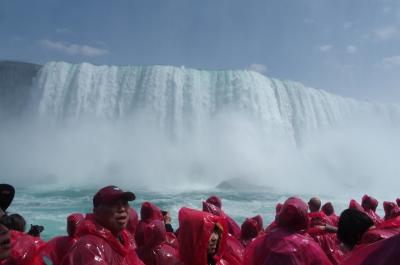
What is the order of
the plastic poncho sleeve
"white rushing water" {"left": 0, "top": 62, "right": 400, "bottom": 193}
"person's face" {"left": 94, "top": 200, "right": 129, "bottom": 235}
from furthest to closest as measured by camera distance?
"white rushing water" {"left": 0, "top": 62, "right": 400, "bottom": 193}, "person's face" {"left": 94, "top": 200, "right": 129, "bottom": 235}, the plastic poncho sleeve

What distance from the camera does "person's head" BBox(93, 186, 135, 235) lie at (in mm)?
2094

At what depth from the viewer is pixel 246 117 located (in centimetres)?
2759

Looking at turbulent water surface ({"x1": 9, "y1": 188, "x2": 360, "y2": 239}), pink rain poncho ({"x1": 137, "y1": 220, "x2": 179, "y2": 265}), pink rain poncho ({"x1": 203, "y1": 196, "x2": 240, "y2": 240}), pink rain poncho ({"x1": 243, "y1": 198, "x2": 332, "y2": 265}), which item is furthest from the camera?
turbulent water surface ({"x1": 9, "y1": 188, "x2": 360, "y2": 239})

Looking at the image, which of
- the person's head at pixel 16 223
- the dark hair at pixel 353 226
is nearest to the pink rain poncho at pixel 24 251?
the person's head at pixel 16 223

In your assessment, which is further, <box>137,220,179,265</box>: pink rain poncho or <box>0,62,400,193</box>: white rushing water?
<box>0,62,400,193</box>: white rushing water

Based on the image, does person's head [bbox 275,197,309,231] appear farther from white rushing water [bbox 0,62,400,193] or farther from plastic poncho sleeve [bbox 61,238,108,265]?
white rushing water [bbox 0,62,400,193]

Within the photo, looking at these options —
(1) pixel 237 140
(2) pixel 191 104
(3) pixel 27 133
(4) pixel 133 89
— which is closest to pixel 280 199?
(1) pixel 237 140

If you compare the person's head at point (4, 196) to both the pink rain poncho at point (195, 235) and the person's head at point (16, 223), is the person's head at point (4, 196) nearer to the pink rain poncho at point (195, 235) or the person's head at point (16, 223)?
the person's head at point (16, 223)

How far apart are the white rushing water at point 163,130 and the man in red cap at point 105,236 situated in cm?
2331

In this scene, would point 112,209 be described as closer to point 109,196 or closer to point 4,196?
point 109,196

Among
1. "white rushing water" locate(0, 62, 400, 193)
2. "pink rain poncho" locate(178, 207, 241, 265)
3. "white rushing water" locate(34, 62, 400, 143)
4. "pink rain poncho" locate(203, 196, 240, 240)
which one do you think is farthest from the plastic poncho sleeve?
"white rushing water" locate(34, 62, 400, 143)

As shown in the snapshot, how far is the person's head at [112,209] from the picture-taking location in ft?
6.87

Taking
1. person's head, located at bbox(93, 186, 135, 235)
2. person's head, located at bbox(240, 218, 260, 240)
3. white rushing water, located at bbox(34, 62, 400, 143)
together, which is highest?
white rushing water, located at bbox(34, 62, 400, 143)

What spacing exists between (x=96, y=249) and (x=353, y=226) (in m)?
1.47
